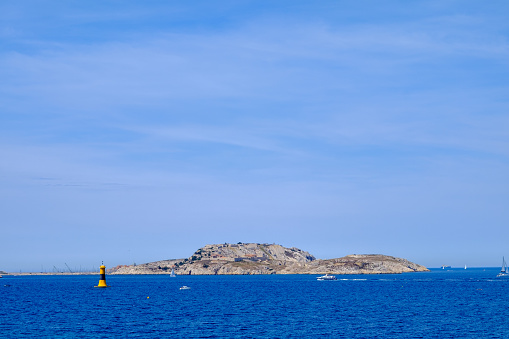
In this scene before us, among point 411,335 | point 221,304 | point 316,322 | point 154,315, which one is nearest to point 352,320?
point 316,322

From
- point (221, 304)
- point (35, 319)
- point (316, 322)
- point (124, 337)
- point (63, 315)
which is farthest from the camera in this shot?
point (221, 304)

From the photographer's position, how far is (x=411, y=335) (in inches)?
3167

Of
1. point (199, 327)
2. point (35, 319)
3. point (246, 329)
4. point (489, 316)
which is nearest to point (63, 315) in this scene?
point (35, 319)

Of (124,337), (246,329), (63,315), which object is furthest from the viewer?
(63,315)

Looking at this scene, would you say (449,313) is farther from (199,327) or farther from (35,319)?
(35,319)

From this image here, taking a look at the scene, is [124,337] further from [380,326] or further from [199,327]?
[380,326]

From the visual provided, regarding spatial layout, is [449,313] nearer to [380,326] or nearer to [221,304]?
[380,326]

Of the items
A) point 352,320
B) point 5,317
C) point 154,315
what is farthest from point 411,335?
point 5,317

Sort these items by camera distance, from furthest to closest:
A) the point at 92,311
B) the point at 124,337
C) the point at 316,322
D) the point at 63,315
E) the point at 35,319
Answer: the point at 92,311 < the point at 63,315 < the point at 35,319 < the point at 316,322 < the point at 124,337

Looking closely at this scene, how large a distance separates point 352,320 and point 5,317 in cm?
6196

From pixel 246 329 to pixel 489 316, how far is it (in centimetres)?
4553

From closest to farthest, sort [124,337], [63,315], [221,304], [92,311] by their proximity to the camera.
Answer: [124,337], [63,315], [92,311], [221,304]

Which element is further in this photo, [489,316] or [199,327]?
[489,316]

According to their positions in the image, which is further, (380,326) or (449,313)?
(449,313)
